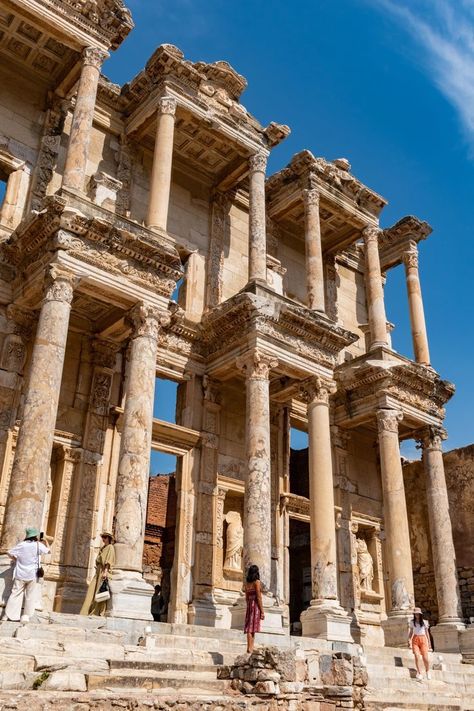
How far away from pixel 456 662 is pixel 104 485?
9.22 meters

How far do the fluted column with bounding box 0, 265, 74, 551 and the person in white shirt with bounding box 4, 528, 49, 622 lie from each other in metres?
0.94

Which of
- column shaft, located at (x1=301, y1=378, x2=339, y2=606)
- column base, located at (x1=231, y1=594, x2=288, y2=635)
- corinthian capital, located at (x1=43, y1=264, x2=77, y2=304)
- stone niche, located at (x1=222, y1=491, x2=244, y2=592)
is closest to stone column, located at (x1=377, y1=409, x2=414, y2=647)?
column shaft, located at (x1=301, y1=378, x2=339, y2=606)

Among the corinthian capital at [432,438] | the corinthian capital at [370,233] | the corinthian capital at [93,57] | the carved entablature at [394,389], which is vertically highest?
the corinthian capital at [370,233]

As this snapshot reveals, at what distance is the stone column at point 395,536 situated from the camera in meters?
16.5

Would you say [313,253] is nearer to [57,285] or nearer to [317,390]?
[317,390]

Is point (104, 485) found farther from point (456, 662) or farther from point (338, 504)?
point (456, 662)

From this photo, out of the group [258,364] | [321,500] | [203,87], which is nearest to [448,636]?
[321,500]

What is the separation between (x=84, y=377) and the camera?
15.5m

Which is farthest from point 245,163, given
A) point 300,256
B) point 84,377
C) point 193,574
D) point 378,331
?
point 193,574

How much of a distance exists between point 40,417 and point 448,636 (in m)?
12.0

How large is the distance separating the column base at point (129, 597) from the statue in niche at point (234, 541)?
470 centimetres

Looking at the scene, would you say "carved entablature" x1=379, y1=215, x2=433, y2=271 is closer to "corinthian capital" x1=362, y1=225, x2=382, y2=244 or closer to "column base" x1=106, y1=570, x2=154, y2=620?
"corinthian capital" x1=362, y1=225, x2=382, y2=244

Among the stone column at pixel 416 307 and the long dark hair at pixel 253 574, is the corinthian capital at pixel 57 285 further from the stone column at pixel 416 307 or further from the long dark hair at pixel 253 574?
the stone column at pixel 416 307

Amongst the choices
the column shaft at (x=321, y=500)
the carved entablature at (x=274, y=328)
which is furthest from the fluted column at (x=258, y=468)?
the column shaft at (x=321, y=500)
